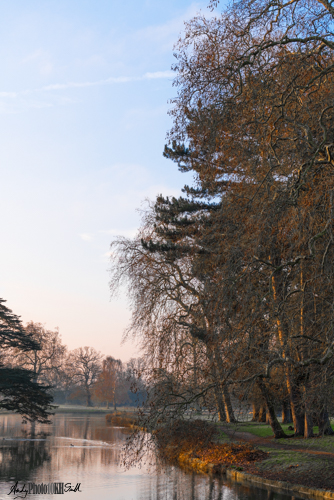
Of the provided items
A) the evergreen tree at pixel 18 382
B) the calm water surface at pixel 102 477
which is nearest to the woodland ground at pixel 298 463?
the calm water surface at pixel 102 477

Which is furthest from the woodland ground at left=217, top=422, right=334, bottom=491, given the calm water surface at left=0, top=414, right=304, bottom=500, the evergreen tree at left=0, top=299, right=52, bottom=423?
the evergreen tree at left=0, top=299, right=52, bottom=423

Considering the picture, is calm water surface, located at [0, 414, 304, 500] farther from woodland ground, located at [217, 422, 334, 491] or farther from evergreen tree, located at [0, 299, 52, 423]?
evergreen tree, located at [0, 299, 52, 423]

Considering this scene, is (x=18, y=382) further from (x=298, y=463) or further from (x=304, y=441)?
(x=298, y=463)

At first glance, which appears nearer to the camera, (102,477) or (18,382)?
(102,477)

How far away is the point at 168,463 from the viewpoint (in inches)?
746

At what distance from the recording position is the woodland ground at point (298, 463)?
42.6 ft

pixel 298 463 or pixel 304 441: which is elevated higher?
pixel 304 441

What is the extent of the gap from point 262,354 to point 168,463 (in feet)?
29.4

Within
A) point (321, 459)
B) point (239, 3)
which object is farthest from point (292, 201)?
point (321, 459)

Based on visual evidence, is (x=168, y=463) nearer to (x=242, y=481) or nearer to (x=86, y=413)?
(x=242, y=481)

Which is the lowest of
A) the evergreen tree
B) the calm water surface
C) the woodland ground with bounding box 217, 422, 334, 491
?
the calm water surface

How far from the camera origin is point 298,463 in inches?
564

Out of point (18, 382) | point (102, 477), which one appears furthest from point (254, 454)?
point (18, 382)

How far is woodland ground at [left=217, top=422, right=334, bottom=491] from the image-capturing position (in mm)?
12978
